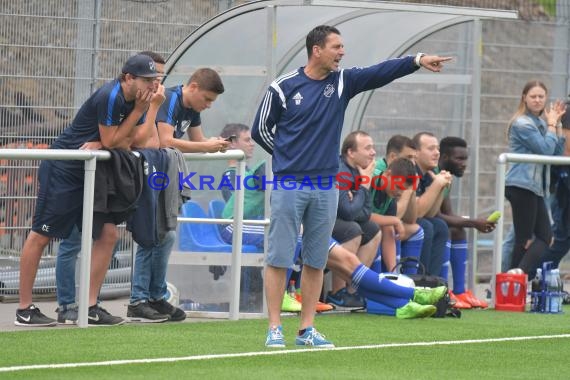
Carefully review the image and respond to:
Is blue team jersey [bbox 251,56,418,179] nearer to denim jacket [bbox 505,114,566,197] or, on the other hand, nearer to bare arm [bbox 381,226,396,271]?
bare arm [bbox 381,226,396,271]

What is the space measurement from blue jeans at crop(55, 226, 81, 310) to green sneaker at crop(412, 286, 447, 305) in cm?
278

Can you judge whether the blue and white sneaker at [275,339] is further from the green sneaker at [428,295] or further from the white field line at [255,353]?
the green sneaker at [428,295]

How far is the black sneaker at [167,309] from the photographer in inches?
417

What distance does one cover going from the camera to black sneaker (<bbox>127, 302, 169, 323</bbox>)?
34.3ft

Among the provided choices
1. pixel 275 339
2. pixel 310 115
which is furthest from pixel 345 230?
pixel 275 339

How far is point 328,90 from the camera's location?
8969 millimetres

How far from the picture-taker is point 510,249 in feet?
45.1

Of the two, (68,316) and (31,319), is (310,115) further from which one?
(31,319)

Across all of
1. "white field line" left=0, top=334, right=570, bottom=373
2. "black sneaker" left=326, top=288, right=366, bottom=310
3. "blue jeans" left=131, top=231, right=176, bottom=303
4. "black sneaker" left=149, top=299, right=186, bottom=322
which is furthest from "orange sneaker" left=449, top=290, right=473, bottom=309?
"blue jeans" left=131, top=231, right=176, bottom=303

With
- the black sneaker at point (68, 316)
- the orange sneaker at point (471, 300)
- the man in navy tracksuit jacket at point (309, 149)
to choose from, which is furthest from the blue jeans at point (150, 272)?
the orange sneaker at point (471, 300)

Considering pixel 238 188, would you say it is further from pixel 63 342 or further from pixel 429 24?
pixel 429 24

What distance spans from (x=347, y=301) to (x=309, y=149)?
3258 millimetres

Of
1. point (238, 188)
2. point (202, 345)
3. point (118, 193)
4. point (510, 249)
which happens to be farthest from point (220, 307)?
point (510, 249)

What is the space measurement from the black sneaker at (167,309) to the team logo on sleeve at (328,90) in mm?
2442
